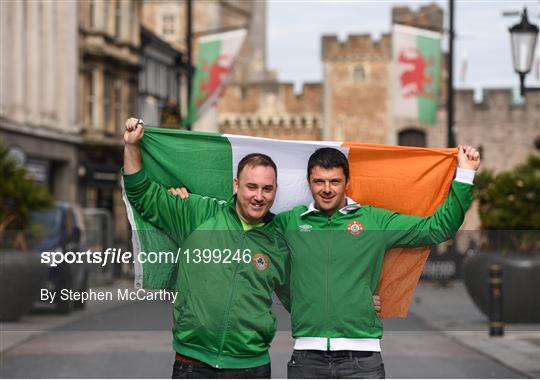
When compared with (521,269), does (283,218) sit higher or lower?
higher

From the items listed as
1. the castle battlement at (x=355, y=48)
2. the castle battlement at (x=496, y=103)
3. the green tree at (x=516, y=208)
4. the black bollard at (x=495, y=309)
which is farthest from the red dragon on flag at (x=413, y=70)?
the castle battlement at (x=355, y=48)

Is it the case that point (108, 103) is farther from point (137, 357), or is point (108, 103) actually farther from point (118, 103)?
point (137, 357)

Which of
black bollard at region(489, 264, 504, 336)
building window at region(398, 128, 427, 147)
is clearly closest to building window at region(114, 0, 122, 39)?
building window at region(398, 128, 427, 147)

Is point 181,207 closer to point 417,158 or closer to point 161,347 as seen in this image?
point 417,158

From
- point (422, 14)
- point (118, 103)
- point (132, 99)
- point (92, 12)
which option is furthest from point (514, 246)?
point (422, 14)

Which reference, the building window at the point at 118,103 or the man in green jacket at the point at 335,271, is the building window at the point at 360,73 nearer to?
the building window at the point at 118,103

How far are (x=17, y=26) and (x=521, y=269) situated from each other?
2133 centimetres

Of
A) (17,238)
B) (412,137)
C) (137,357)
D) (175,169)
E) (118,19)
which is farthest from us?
(412,137)

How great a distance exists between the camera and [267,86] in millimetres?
72438

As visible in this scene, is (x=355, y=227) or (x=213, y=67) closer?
(x=355, y=227)

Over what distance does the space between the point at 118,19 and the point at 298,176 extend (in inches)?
1642

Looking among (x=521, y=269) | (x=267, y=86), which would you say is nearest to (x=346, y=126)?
(x=267, y=86)

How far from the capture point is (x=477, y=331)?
49.7ft

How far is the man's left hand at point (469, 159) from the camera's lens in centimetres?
608
